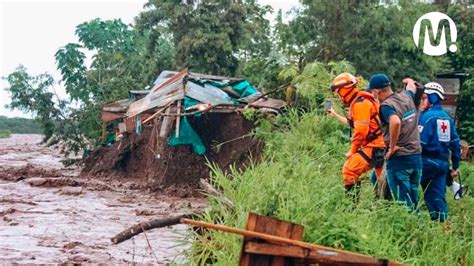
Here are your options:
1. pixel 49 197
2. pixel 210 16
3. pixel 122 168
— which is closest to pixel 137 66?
pixel 210 16

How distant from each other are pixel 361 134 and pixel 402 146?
64 cm

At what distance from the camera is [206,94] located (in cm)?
1736

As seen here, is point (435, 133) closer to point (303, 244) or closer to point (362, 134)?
point (362, 134)

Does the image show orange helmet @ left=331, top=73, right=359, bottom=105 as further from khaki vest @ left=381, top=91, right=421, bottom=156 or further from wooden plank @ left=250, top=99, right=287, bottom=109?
wooden plank @ left=250, top=99, right=287, bottom=109

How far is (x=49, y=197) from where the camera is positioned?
1859cm

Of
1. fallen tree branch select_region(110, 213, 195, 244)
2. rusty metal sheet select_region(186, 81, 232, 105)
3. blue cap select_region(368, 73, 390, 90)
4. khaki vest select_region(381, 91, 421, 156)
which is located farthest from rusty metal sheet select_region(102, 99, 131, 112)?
fallen tree branch select_region(110, 213, 195, 244)

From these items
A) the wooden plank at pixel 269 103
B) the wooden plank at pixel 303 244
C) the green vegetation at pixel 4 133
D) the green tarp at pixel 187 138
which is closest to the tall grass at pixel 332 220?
the wooden plank at pixel 303 244

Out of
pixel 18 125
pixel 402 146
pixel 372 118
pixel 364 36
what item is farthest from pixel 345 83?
pixel 18 125

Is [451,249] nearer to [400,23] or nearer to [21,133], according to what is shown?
[400,23]

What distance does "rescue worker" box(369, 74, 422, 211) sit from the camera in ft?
21.7

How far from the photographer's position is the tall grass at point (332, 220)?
5266 millimetres

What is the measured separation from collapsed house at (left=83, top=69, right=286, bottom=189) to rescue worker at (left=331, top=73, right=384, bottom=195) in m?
7.58

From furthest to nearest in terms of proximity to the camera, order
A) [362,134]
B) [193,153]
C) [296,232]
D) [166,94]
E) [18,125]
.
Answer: [18,125] < [193,153] < [166,94] < [362,134] < [296,232]

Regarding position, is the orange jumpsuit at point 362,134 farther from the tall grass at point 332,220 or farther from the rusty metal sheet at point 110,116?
the rusty metal sheet at point 110,116
